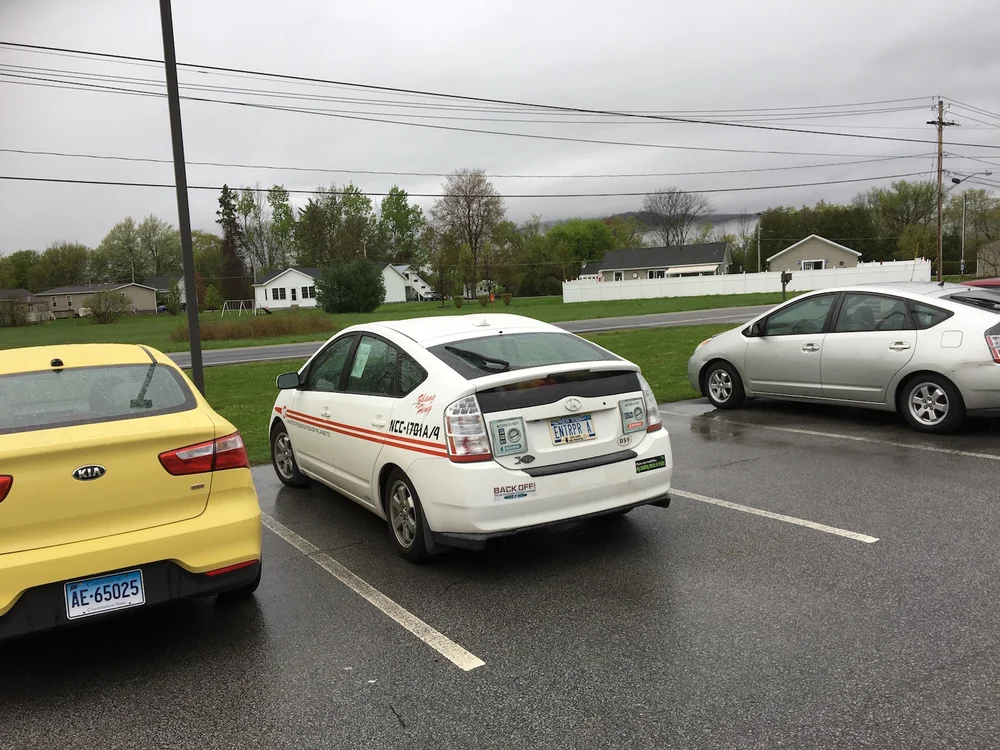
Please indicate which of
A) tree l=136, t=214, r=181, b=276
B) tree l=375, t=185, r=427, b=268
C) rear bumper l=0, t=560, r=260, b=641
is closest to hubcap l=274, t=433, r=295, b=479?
rear bumper l=0, t=560, r=260, b=641

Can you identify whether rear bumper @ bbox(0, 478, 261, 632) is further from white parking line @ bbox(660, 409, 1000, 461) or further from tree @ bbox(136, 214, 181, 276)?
tree @ bbox(136, 214, 181, 276)

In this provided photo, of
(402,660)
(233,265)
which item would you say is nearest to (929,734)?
(402,660)

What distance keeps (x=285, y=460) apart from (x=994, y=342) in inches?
282

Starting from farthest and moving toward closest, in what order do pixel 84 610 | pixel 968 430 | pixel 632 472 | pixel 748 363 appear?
pixel 748 363 < pixel 968 430 < pixel 632 472 < pixel 84 610

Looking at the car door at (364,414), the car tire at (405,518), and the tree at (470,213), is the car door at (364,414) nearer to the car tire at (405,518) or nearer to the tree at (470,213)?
the car tire at (405,518)

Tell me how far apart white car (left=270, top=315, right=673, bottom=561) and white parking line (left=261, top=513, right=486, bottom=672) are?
1.44 ft

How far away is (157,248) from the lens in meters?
111

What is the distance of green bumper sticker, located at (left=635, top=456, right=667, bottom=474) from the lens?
5000mm

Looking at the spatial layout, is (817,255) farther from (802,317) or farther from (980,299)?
(980,299)

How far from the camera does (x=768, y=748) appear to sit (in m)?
2.85

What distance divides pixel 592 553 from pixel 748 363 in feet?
18.5

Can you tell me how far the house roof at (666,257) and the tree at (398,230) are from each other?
29097mm

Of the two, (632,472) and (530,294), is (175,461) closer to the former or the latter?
(632,472)

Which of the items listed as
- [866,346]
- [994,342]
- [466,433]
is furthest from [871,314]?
[466,433]
